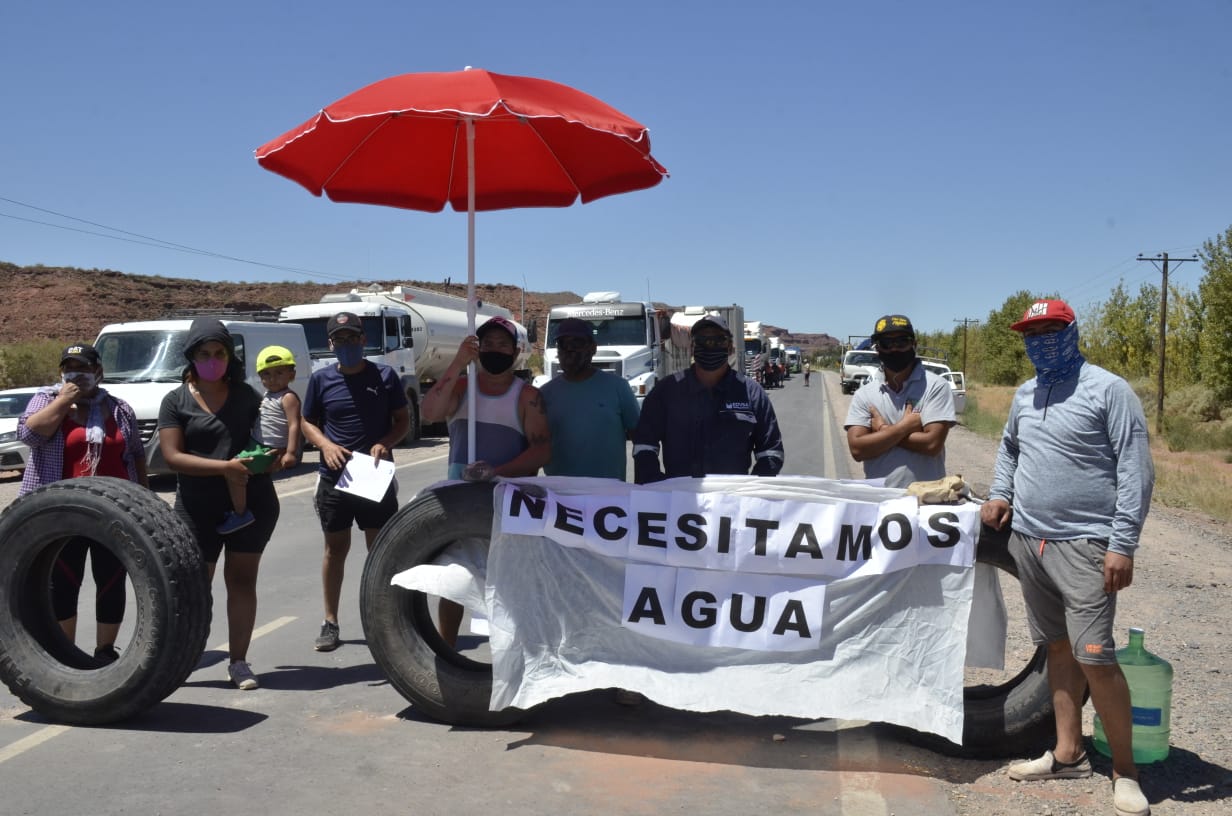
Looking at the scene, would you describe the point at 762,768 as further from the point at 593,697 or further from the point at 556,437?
the point at 556,437

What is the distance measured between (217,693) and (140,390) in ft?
37.5

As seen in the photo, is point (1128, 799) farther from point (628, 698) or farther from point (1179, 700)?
point (628, 698)

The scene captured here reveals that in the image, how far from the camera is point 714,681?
4672 millimetres

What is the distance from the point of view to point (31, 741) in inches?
184

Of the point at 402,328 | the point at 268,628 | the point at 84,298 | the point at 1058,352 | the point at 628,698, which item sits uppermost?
the point at 84,298

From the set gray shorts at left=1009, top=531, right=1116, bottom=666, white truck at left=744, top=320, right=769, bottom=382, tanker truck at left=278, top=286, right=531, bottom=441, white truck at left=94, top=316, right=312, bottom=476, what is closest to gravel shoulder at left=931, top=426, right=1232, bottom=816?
gray shorts at left=1009, top=531, right=1116, bottom=666

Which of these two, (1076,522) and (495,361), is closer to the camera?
(1076,522)

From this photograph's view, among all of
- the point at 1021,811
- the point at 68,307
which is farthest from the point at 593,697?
the point at 68,307

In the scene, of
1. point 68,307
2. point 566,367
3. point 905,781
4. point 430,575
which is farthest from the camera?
point 68,307

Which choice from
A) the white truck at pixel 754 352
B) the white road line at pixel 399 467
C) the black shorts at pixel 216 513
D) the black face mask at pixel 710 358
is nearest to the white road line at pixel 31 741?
the black shorts at pixel 216 513

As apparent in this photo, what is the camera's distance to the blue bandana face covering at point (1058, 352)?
4.12 meters

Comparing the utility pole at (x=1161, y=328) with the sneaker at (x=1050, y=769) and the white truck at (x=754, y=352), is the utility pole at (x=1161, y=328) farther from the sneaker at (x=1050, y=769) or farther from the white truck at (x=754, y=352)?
the sneaker at (x=1050, y=769)

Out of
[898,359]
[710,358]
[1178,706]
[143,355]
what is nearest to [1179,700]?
[1178,706]

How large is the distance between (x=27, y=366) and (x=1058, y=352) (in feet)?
143
